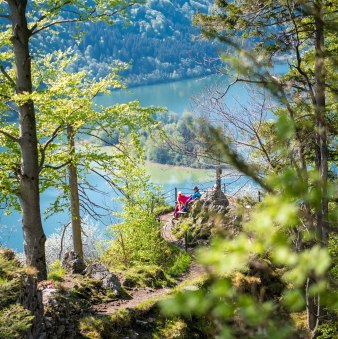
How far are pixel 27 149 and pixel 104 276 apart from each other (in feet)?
9.15

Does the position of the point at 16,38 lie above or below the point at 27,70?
above

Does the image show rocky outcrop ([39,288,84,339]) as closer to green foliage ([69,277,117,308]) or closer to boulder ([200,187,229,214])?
green foliage ([69,277,117,308])

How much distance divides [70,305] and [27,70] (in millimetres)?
3757

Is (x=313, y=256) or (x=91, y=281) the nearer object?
(x=313, y=256)

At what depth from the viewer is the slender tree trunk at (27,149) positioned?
23.7 ft

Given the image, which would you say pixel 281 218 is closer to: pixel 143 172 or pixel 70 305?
pixel 70 305

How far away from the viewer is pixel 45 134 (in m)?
9.32

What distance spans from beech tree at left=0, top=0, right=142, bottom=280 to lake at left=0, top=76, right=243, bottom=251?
1768mm

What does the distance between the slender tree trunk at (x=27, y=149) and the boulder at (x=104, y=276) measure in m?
1.09

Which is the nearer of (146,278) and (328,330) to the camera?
(328,330)

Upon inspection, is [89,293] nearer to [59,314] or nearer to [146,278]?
[59,314]

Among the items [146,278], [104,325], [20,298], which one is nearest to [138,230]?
[146,278]

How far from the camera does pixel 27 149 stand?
7.48m

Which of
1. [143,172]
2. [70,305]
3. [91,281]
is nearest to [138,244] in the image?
[143,172]
